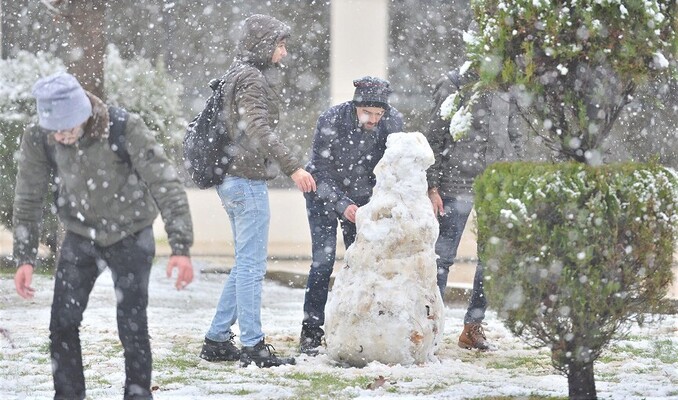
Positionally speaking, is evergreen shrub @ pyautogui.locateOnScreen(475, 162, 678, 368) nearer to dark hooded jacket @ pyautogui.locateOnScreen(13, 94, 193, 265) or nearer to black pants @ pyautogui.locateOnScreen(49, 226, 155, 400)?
dark hooded jacket @ pyautogui.locateOnScreen(13, 94, 193, 265)

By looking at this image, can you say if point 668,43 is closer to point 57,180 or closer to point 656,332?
point 57,180

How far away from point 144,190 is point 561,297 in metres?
1.89

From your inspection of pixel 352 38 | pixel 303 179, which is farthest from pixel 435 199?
pixel 352 38

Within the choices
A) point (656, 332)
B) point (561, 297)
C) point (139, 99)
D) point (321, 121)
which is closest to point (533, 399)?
point (561, 297)

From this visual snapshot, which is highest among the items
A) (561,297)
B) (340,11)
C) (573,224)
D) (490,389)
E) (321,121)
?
(340,11)

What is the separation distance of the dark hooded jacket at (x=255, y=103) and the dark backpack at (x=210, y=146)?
0.05 m

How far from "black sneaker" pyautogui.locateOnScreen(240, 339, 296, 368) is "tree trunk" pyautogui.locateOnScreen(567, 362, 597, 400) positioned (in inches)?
74.7

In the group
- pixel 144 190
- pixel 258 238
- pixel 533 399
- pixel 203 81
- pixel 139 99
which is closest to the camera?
pixel 144 190

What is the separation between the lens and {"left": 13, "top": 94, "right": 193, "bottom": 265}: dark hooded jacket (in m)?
4.87

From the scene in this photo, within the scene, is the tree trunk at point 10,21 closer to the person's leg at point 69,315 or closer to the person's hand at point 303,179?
the person's hand at point 303,179

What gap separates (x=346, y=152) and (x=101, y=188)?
8.25 feet

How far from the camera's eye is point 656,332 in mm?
8367

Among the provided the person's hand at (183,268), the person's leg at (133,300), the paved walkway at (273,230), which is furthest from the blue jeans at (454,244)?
the paved walkway at (273,230)

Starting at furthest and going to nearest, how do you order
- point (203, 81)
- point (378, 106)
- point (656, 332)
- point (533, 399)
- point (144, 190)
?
1. point (203, 81)
2. point (656, 332)
3. point (378, 106)
4. point (533, 399)
5. point (144, 190)
